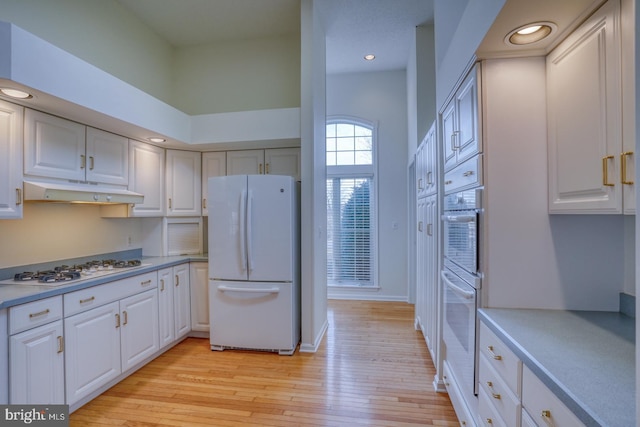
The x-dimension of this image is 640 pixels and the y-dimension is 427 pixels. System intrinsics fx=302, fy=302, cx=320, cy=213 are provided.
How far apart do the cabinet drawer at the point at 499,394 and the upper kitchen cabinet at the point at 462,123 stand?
3.37 ft

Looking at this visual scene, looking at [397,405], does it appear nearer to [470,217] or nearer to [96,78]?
[470,217]

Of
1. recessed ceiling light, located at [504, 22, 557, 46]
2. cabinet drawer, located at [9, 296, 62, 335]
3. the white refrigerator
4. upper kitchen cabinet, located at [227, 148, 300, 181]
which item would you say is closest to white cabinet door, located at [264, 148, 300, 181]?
upper kitchen cabinet, located at [227, 148, 300, 181]

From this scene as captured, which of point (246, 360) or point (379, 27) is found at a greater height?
point (379, 27)

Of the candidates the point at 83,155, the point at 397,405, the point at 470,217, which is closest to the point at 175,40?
the point at 83,155

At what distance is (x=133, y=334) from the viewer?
99.7 inches

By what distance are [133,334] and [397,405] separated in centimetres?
217

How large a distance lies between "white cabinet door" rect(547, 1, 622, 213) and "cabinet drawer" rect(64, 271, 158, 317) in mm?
2837

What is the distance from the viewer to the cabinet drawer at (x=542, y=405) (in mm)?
823

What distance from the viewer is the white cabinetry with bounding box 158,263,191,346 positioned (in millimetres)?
2891

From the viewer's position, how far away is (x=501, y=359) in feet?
4.02

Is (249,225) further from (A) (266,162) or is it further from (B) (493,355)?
(B) (493,355)

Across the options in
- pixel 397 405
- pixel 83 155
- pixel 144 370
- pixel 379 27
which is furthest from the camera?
pixel 379 27

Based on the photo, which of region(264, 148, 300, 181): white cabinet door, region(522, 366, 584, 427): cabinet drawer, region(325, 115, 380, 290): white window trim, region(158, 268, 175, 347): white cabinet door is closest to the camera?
region(522, 366, 584, 427): cabinet drawer

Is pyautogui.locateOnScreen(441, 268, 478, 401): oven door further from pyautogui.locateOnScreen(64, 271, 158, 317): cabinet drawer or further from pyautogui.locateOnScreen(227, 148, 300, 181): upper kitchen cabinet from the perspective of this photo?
→ pyautogui.locateOnScreen(64, 271, 158, 317): cabinet drawer
